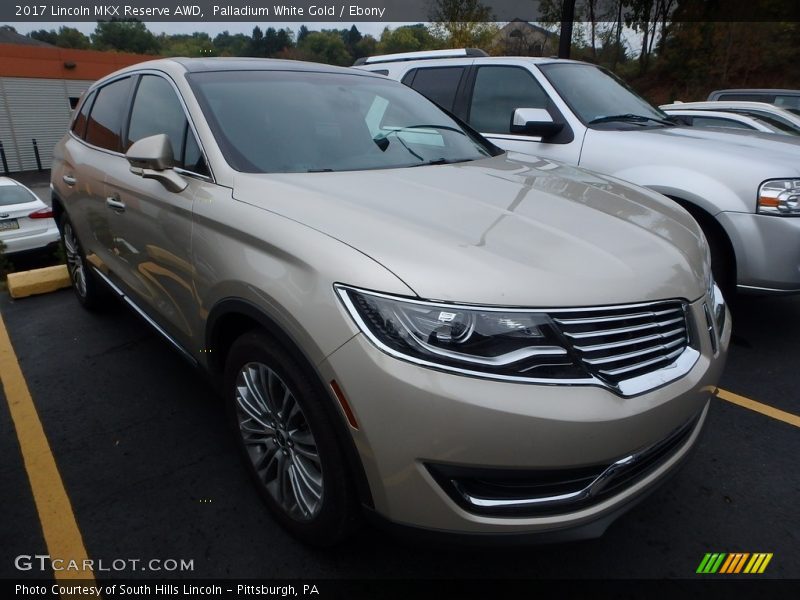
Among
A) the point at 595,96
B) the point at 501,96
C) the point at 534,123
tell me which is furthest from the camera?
the point at 501,96

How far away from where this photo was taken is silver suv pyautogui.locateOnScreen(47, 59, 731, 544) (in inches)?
60.9

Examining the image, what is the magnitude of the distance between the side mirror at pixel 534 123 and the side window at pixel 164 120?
246cm

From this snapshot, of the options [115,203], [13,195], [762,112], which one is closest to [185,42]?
[13,195]

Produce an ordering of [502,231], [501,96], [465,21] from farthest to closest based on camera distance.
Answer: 1. [465,21]
2. [501,96]
3. [502,231]

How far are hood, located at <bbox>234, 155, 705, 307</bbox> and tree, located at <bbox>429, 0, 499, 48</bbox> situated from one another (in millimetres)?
24352

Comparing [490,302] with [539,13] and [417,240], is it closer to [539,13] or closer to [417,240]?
[417,240]

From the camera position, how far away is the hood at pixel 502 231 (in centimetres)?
162

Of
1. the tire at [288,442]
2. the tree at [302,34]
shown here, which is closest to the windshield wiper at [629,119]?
the tire at [288,442]

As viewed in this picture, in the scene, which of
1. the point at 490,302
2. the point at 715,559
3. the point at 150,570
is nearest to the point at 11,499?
the point at 150,570

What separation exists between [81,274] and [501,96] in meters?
3.75

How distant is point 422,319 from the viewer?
1.57 m

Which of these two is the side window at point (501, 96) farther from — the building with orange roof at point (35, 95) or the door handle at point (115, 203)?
the building with orange roof at point (35, 95)

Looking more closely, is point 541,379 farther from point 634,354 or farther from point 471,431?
point 634,354

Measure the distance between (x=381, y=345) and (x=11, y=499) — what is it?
1999 mm
